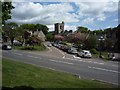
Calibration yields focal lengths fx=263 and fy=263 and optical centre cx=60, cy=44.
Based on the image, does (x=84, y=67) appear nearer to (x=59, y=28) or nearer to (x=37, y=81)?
(x=37, y=81)

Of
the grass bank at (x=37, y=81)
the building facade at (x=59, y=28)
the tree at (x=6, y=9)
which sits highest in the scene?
the tree at (x=6, y=9)

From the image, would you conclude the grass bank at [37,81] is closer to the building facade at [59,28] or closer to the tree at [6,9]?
the tree at [6,9]

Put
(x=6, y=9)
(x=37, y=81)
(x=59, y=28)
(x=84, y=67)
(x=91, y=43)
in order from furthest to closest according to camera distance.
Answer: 1. (x=59, y=28)
2. (x=91, y=43)
3. (x=84, y=67)
4. (x=37, y=81)
5. (x=6, y=9)

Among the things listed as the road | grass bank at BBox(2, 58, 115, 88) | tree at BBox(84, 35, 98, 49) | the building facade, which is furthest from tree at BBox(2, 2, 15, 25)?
the building facade

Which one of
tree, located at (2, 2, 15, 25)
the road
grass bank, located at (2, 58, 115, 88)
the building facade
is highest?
tree, located at (2, 2, 15, 25)

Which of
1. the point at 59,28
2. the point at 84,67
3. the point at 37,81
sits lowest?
the point at 84,67

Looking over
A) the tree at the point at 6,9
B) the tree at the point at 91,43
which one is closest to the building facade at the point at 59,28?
the tree at the point at 91,43

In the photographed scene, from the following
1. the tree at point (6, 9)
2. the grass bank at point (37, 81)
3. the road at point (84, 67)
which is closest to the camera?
the tree at point (6, 9)

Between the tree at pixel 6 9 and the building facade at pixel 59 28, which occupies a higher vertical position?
the tree at pixel 6 9

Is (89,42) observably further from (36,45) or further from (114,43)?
(36,45)

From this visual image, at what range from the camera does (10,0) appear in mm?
9688

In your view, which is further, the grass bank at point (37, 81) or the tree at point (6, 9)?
the grass bank at point (37, 81)

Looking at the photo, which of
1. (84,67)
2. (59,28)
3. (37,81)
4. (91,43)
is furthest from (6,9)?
(59,28)

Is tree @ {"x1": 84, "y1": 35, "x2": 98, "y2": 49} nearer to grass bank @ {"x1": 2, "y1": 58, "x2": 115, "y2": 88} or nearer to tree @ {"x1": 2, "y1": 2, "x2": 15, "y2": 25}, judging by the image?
grass bank @ {"x1": 2, "y1": 58, "x2": 115, "y2": 88}
